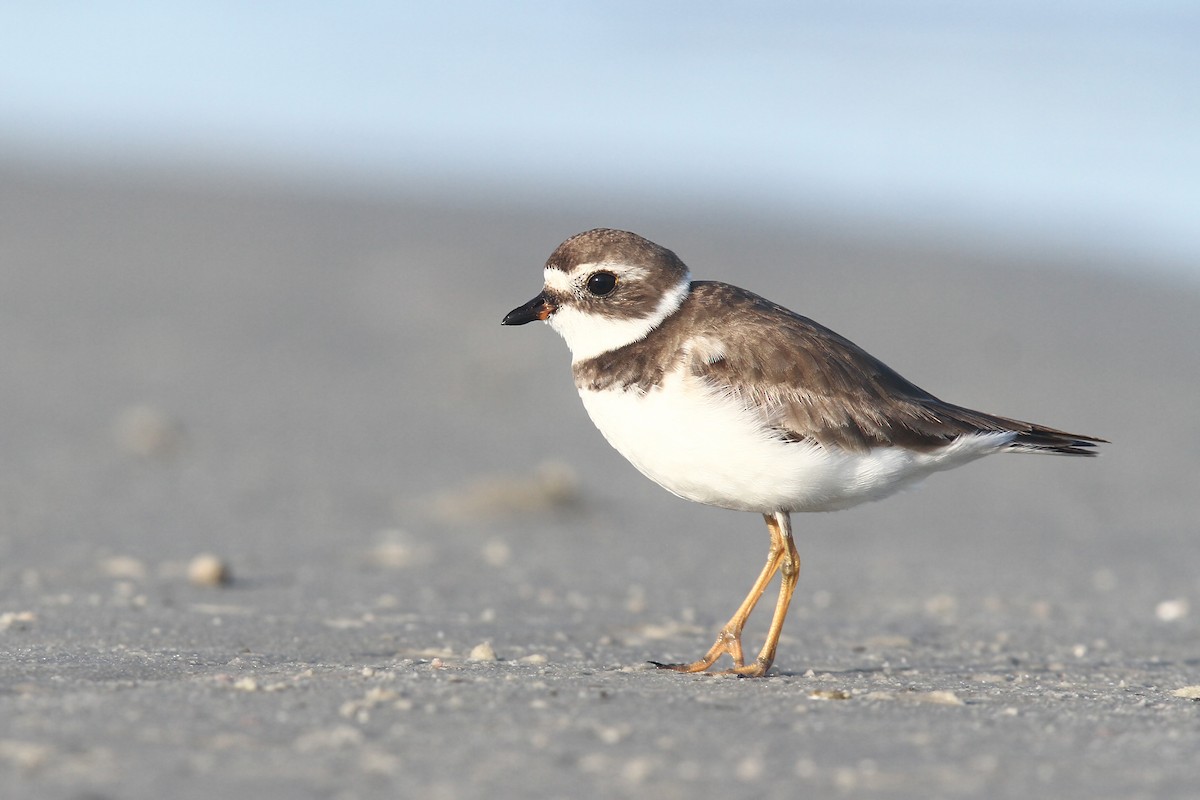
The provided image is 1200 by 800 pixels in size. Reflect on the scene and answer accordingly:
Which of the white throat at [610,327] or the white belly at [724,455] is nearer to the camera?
the white belly at [724,455]

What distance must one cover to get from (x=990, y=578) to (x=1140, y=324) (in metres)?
6.76

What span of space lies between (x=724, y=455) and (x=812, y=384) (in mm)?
449

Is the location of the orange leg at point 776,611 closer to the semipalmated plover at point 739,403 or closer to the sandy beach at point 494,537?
the semipalmated plover at point 739,403

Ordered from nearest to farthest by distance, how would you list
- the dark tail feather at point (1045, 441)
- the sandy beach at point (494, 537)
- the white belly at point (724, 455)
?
the sandy beach at point (494, 537) < the white belly at point (724, 455) < the dark tail feather at point (1045, 441)

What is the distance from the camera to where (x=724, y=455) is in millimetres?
4676

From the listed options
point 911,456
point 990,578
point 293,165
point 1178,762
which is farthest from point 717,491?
point 293,165

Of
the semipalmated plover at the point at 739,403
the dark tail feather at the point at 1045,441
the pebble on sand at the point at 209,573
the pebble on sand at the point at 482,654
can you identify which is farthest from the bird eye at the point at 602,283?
the pebble on sand at the point at 209,573

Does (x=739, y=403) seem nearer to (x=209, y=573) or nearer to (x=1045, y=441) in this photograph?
(x=1045, y=441)

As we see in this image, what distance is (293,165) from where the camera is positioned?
62.3 feet

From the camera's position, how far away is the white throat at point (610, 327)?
5.00m

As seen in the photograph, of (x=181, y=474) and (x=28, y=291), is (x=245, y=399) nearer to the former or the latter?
(x=181, y=474)

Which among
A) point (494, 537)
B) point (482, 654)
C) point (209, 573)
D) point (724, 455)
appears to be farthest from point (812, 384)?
point (494, 537)

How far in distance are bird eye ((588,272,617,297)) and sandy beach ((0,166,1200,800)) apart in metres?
1.31

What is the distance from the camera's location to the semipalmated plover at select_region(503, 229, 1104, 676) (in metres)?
4.72
